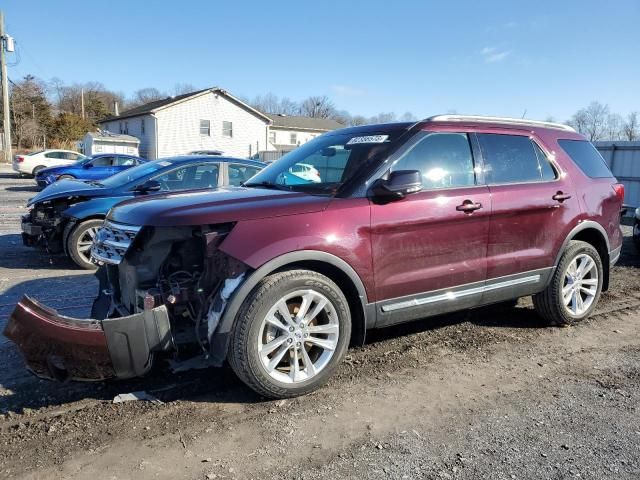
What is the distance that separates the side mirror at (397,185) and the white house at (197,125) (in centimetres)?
3624

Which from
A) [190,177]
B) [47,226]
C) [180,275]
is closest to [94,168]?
[47,226]

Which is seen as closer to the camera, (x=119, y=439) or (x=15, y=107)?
(x=119, y=439)

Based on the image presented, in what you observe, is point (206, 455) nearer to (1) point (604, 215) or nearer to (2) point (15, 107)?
(1) point (604, 215)

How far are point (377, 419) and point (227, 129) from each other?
3972 centimetres

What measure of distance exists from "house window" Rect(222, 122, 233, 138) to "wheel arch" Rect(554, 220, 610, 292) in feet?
124

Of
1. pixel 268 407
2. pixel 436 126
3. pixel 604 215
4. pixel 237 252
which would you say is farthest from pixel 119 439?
pixel 604 215

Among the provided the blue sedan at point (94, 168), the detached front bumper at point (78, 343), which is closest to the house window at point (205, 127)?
the blue sedan at point (94, 168)

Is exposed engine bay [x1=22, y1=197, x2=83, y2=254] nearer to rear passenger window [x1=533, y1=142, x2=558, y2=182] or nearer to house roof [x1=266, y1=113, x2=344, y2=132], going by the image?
rear passenger window [x1=533, y1=142, x2=558, y2=182]

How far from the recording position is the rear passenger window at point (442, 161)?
3.97 meters

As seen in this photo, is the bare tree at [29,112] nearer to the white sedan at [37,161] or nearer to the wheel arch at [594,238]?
the white sedan at [37,161]

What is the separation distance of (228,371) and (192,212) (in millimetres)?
1364

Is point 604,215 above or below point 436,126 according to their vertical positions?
below

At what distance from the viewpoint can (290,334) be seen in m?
3.37

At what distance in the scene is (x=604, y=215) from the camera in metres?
5.14
